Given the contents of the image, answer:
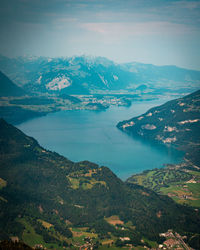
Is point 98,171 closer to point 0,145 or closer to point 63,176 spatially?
point 63,176

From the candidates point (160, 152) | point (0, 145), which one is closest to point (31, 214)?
point (0, 145)

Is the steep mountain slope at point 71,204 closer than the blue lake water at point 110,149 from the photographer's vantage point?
Yes

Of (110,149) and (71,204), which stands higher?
(110,149)

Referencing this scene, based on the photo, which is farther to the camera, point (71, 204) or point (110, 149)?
point (110, 149)

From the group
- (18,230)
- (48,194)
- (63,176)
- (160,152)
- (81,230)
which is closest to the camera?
(18,230)

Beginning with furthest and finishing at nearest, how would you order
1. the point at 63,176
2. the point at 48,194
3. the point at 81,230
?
the point at 63,176
the point at 48,194
the point at 81,230

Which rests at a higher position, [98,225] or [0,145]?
[0,145]

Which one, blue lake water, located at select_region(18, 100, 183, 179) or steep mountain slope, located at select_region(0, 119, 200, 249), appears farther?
blue lake water, located at select_region(18, 100, 183, 179)

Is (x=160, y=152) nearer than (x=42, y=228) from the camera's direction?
No
